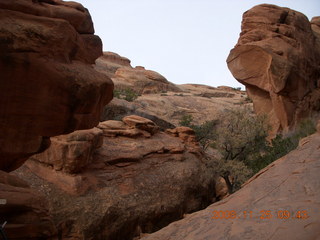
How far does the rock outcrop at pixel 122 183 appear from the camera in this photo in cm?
1480

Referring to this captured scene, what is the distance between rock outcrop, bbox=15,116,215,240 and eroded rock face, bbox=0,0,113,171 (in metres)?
7.48

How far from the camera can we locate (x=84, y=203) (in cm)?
1499

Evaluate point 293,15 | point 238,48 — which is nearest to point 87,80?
point 238,48

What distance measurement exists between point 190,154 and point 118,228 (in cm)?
890

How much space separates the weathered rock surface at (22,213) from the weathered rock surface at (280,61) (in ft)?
72.7

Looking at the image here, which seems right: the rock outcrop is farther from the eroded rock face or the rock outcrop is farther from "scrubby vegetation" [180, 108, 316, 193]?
the eroded rock face

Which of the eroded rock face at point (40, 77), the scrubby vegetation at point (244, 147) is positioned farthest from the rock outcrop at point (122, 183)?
the eroded rock face at point (40, 77)

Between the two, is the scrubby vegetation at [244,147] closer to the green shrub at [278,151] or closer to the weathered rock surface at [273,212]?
the green shrub at [278,151]

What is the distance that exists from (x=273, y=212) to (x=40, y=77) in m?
5.82

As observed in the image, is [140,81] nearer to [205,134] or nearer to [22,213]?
[205,134]

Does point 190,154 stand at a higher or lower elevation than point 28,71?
lower

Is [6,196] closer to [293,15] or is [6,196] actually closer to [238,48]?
[238,48]

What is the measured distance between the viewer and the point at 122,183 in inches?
677
